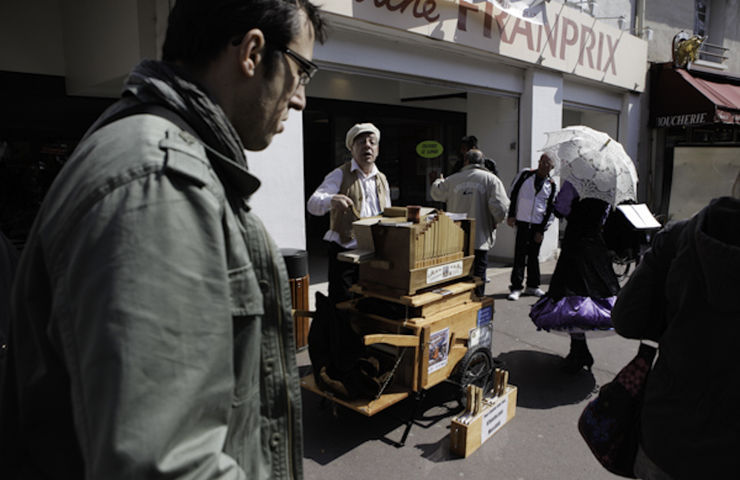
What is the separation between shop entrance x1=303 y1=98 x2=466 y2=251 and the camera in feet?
30.9

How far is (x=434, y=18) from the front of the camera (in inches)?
261

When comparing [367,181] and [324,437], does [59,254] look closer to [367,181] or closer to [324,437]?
[324,437]

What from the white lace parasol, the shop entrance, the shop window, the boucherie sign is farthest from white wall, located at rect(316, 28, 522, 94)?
the shop window

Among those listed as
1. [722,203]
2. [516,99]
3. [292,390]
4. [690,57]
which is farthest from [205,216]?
[690,57]

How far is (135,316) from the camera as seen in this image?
683mm

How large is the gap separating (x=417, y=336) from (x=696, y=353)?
5.45 ft

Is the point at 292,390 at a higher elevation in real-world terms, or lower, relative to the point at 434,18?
lower

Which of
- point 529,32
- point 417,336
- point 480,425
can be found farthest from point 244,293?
point 529,32

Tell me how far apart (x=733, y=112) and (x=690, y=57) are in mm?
1652

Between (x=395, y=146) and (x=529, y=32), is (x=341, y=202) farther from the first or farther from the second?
(x=395, y=146)

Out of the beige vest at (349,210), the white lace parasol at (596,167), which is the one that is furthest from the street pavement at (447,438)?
the white lace parasol at (596,167)

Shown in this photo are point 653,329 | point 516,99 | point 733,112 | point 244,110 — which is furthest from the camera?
point 733,112

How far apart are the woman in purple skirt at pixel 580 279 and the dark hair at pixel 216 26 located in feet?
12.6

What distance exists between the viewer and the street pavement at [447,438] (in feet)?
9.78
